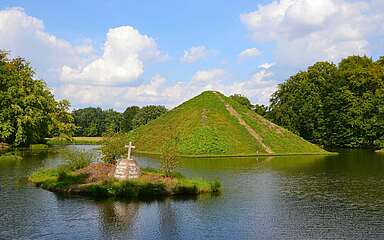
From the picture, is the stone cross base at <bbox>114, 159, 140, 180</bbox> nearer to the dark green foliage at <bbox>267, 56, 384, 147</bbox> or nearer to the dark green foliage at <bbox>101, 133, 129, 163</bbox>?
the dark green foliage at <bbox>101, 133, 129, 163</bbox>

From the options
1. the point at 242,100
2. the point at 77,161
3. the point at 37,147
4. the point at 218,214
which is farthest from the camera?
the point at 242,100

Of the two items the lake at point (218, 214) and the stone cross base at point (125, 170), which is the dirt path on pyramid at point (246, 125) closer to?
the lake at point (218, 214)

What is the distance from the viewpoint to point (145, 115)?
599ft

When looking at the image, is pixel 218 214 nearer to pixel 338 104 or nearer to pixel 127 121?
pixel 338 104

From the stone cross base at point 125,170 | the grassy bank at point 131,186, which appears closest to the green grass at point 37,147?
the grassy bank at point 131,186

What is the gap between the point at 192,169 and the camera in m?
55.3

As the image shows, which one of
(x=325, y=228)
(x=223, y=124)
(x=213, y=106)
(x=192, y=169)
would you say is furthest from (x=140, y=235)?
(x=213, y=106)

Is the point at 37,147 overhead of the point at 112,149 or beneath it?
beneath

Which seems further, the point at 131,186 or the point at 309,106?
the point at 309,106

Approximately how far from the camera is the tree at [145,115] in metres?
180

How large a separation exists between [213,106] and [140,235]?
250 feet

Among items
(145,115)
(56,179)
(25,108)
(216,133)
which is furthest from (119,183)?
(145,115)

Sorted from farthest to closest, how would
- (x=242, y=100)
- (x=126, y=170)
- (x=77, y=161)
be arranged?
(x=242, y=100), (x=77, y=161), (x=126, y=170)

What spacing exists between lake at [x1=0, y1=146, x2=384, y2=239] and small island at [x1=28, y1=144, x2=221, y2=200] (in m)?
1.41
